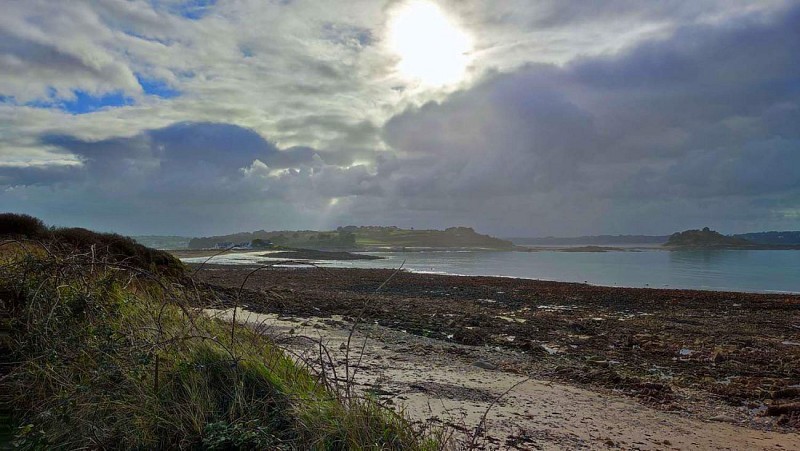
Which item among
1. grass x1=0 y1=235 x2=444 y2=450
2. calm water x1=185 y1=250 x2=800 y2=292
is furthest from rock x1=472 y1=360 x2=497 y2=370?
calm water x1=185 y1=250 x2=800 y2=292

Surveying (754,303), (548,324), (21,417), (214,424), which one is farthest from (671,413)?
(754,303)

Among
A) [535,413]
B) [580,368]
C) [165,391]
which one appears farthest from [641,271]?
[165,391]

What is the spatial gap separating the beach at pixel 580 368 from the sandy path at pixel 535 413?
20 mm

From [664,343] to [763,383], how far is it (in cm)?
393

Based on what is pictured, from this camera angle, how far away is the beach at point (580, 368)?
5953mm

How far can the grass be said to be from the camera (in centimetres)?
403

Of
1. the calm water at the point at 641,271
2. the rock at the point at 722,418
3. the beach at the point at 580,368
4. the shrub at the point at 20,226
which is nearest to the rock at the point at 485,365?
the beach at the point at 580,368

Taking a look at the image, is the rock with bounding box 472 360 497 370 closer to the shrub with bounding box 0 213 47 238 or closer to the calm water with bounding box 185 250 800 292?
the shrub with bounding box 0 213 47 238

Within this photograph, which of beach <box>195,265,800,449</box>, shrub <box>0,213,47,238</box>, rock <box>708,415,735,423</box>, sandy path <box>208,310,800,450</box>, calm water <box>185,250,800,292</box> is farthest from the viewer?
calm water <box>185,250,800,292</box>

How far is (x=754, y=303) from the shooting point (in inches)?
906

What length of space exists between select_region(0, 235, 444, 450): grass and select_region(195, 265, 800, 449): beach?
2.37 feet

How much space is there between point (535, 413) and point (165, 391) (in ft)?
14.0

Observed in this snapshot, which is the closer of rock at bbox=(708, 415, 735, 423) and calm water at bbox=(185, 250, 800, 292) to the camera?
rock at bbox=(708, 415, 735, 423)

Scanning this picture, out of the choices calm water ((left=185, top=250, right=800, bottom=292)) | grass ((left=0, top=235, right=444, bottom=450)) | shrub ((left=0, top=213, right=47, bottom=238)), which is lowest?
calm water ((left=185, top=250, right=800, bottom=292))
